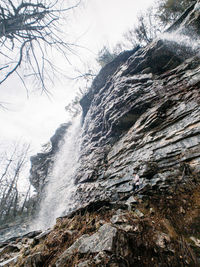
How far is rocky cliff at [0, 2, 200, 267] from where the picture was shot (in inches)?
66.2

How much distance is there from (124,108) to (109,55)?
13.9 m

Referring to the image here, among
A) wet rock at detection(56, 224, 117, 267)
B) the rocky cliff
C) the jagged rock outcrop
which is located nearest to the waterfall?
the rocky cliff

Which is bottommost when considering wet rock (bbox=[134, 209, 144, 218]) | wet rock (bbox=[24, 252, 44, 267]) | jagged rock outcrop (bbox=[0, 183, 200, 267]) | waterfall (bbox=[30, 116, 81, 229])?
wet rock (bbox=[24, 252, 44, 267])

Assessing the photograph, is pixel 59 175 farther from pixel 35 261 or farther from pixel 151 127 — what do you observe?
pixel 35 261

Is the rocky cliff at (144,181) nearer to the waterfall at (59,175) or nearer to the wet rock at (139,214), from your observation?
the wet rock at (139,214)

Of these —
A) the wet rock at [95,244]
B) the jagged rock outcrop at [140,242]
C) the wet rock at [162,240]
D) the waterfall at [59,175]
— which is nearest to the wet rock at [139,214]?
the jagged rock outcrop at [140,242]

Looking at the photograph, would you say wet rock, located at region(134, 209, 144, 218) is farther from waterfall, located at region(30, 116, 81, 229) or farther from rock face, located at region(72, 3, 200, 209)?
waterfall, located at region(30, 116, 81, 229)

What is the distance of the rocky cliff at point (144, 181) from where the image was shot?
5.52ft

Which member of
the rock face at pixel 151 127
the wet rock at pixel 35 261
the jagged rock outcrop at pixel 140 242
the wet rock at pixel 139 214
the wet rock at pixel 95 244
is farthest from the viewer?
the rock face at pixel 151 127

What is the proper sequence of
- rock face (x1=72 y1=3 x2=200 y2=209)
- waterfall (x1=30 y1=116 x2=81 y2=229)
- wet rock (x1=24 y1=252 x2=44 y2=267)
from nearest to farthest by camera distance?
wet rock (x1=24 y1=252 x2=44 y2=267)
rock face (x1=72 y1=3 x2=200 y2=209)
waterfall (x1=30 y1=116 x2=81 y2=229)

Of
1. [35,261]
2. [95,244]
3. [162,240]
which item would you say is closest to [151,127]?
[162,240]

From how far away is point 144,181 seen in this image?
3.96 meters

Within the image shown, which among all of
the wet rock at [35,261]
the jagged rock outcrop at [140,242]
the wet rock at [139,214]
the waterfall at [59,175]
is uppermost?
the waterfall at [59,175]

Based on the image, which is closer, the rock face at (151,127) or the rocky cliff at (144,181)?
the rocky cliff at (144,181)
